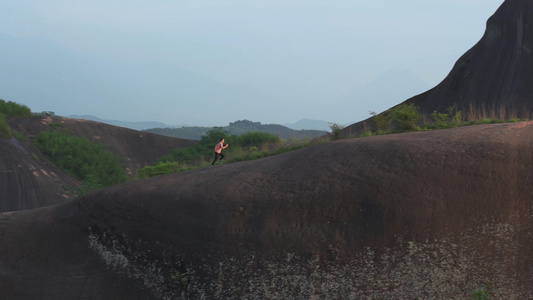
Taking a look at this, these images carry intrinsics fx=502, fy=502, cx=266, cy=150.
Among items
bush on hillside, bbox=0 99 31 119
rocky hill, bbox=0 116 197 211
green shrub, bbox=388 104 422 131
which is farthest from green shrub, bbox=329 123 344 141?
bush on hillside, bbox=0 99 31 119

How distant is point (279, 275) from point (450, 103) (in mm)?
20362

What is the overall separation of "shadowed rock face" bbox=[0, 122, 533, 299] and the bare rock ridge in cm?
1181

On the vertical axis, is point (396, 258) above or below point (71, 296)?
above

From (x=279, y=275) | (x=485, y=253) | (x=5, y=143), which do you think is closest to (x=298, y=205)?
(x=279, y=275)

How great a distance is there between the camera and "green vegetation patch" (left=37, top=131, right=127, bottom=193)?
37.4m

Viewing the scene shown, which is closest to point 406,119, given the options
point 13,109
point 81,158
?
point 81,158

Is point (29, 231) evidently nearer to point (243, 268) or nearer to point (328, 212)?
point (243, 268)

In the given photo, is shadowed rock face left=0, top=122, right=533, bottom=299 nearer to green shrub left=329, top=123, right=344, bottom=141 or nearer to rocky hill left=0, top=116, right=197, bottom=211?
green shrub left=329, top=123, right=344, bottom=141

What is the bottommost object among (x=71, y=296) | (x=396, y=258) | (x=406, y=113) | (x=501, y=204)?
(x=71, y=296)

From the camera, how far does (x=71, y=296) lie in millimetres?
10023

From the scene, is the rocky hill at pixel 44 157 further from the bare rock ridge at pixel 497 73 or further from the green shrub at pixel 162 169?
the bare rock ridge at pixel 497 73

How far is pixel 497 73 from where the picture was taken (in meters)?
23.7

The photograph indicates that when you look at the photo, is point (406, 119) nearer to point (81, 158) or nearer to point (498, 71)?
point (498, 71)

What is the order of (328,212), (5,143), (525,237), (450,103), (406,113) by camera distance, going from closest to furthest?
(525,237), (328,212), (406,113), (450,103), (5,143)
